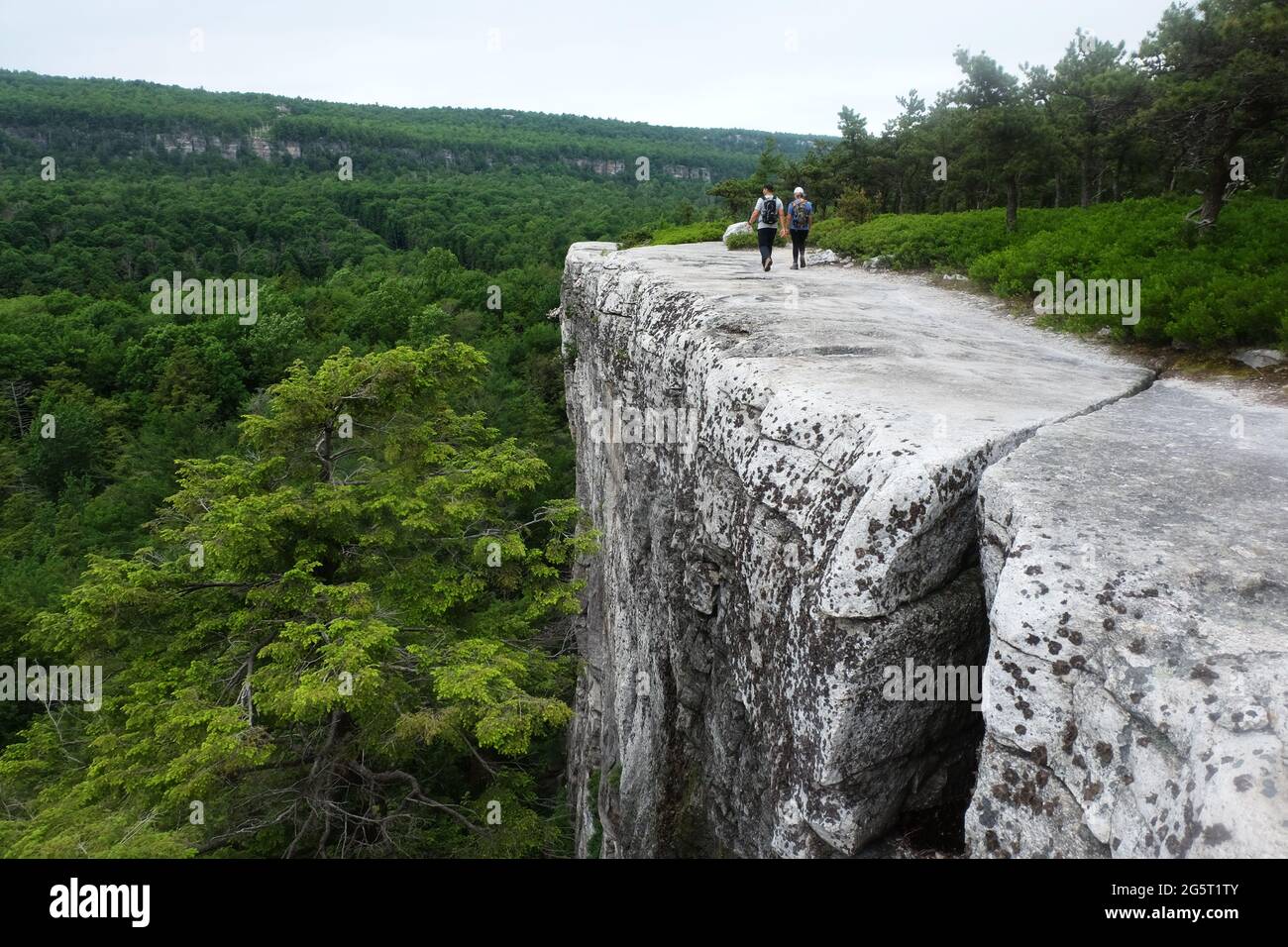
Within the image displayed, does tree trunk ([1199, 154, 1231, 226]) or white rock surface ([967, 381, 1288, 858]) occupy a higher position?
tree trunk ([1199, 154, 1231, 226])

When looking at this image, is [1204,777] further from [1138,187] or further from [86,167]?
[86,167]

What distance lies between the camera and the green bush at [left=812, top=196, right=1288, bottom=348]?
25.8 ft

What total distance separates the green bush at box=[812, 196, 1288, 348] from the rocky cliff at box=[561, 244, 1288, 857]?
3.48 ft

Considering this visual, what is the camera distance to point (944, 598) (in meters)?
4.68

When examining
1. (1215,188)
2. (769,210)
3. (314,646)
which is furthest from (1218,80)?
(314,646)

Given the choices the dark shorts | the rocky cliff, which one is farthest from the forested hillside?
the dark shorts

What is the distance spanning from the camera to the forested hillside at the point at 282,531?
9.79 metres

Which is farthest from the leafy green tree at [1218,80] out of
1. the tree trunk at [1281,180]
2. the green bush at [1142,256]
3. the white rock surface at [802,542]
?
the tree trunk at [1281,180]

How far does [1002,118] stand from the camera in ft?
49.3

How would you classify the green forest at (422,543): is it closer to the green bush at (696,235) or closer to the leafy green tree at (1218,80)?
the leafy green tree at (1218,80)

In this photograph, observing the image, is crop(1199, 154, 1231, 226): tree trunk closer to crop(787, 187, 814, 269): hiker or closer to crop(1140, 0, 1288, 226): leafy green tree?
crop(1140, 0, 1288, 226): leafy green tree

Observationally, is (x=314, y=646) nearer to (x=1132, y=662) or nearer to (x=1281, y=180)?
(x=1132, y=662)

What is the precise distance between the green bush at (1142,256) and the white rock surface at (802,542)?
36.6 inches

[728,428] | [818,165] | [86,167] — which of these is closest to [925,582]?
[728,428]
